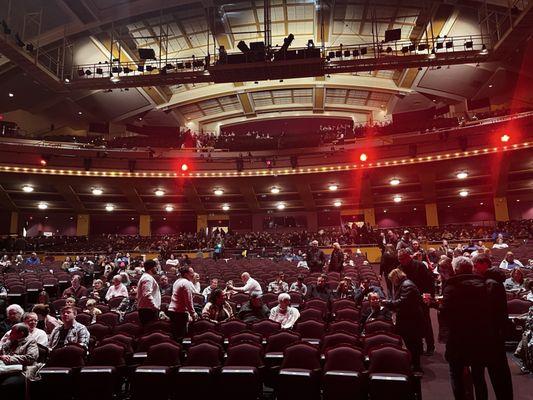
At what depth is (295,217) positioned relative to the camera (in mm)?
29109

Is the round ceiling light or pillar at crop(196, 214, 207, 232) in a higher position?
the round ceiling light

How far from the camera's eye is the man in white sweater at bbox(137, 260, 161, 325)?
6.19m

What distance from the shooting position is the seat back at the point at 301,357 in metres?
4.77

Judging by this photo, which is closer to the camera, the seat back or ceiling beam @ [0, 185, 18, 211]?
the seat back

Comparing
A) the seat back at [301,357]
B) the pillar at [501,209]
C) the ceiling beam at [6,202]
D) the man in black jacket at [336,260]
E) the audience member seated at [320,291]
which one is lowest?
the seat back at [301,357]

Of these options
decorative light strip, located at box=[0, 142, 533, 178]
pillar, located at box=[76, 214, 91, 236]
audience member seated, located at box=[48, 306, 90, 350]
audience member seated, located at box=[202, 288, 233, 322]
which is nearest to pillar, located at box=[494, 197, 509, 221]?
decorative light strip, located at box=[0, 142, 533, 178]

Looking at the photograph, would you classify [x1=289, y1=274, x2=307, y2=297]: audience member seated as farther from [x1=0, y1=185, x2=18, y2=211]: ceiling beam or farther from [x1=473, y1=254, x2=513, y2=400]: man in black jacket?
[x1=0, y1=185, x2=18, y2=211]: ceiling beam

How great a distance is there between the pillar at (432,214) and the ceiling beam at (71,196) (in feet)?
79.0

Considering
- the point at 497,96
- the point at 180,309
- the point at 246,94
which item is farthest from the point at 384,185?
the point at 180,309

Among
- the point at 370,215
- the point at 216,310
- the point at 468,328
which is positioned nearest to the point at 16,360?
the point at 216,310

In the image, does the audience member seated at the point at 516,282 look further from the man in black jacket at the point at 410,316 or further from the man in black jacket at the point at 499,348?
the man in black jacket at the point at 499,348

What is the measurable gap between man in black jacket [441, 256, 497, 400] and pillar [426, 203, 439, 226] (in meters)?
24.6

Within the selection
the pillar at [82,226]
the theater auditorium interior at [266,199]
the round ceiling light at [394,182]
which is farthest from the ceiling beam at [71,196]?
the round ceiling light at [394,182]

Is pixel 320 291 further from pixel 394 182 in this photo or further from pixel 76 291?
pixel 394 182
